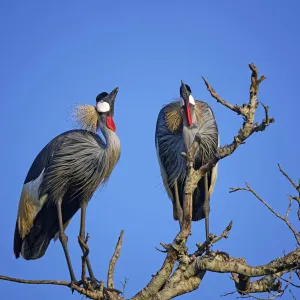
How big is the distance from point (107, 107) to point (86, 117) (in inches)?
10.4

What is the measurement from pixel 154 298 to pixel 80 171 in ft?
7.05

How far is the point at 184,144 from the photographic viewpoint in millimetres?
6605

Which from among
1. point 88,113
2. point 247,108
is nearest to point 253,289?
point 247,108

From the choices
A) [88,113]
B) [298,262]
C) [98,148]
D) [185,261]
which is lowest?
[298,262]

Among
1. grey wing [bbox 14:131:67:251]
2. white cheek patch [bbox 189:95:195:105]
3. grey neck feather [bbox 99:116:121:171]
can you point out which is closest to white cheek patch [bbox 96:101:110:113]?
grey neck feather [bbox 99:116:121:171]

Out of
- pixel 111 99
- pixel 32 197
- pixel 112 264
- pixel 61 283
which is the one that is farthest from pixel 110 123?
pixel 61 283

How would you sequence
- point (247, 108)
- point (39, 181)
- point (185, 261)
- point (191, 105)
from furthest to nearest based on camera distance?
point (191, 105), point (39, 181), point (185, 261), point (247, 108)

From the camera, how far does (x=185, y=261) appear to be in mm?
4562

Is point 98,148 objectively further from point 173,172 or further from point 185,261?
point 185,261

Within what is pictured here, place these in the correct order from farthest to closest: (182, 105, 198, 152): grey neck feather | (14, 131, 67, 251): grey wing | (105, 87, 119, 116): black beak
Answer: (182, 105, 198, 152): grey neck feather < (105, 87, 119, 116): black beak < (14, 131, 67, 251): grey wing

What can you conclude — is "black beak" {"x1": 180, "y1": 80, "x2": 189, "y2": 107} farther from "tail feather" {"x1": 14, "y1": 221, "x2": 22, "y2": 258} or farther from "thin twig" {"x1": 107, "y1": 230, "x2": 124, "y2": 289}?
"thin twig" {"x1": 107, "y1": 230, "x2": 124, "y2": 289}

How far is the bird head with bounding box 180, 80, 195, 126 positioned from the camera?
6605 millimetres

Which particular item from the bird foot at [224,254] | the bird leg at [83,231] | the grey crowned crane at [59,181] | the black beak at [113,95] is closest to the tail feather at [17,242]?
the grey crowned crane at [59,181]

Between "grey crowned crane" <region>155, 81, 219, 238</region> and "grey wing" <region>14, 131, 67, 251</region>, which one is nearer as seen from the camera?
"grey wing" <region>14, 131, 67, 251</region>
